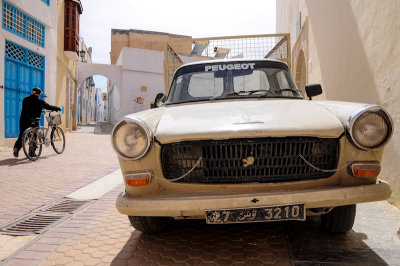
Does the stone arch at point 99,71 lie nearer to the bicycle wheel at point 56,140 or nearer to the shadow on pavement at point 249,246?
the bicycle wheel at point 56,140

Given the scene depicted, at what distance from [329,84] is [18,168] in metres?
6.14

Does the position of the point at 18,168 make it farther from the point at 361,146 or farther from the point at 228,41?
the point at 361,146

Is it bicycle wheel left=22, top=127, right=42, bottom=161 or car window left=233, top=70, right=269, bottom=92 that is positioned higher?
car window left=233, top=70, right=269, bottom=92

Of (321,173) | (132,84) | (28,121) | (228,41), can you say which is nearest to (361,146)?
(321,173)

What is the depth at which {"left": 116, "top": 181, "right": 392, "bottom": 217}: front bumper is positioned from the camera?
199 cm

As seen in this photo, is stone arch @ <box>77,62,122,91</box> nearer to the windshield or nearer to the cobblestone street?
the cobblestone street

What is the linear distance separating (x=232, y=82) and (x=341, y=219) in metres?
1.69

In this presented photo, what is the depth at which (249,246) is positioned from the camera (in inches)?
100.0

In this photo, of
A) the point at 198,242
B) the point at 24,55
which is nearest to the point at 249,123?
the point at 198,242

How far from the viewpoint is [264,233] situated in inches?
111

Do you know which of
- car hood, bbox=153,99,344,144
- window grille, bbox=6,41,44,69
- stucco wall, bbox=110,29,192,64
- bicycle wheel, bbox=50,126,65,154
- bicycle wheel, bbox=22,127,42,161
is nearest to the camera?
car hood, bbox=153,99,344,144

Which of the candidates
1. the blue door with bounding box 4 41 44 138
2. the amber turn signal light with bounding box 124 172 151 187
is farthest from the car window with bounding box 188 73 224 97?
the blue door with bounding box 4 41 44 138

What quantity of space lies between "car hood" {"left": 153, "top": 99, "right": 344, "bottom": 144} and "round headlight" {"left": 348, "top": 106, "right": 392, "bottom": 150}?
10cm

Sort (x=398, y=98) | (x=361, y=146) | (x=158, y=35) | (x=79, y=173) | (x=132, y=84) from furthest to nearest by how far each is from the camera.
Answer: (x=158, y=35), (x=132, y=84), (x=79, y=173), (x=398, y=98), (x=361, y=146)
